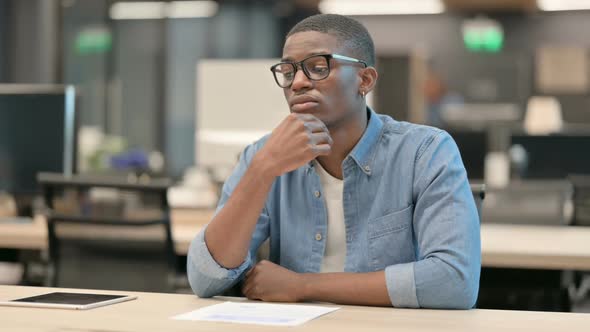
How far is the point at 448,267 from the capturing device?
194 cm

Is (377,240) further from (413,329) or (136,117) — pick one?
(136,117)

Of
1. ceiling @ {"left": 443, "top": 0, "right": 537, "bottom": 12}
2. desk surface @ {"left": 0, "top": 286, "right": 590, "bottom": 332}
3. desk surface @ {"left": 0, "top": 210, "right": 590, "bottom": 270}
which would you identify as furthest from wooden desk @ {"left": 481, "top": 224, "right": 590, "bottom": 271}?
ceiling @ {"left": 443, "top": 0, "right": 537, "bottom": 12}

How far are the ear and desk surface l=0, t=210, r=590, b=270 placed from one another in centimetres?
100

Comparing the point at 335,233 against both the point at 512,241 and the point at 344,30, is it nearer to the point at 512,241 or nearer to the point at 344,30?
the point at 344,30

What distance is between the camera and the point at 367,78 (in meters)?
2.20

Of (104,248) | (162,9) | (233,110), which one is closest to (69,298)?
(104,248)

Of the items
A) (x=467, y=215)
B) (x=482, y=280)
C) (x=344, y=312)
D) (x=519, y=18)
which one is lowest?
(x=482, y=280)

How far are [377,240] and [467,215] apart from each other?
0.70ft

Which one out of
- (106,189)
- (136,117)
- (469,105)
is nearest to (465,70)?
(469,105)

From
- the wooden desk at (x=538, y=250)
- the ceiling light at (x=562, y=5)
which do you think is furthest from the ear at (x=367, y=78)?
the ceiling light at (x=562, y=5)

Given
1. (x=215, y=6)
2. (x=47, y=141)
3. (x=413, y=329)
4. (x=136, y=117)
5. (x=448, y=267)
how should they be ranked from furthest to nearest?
1. (x=215, y=6)
2. (x=136, y=117)
3. (x=47, y=141)
4. (x=448, y=267)
5. (x=413, y=329)

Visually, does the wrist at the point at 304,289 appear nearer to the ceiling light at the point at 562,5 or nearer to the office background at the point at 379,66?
the office background at the point at 379,66

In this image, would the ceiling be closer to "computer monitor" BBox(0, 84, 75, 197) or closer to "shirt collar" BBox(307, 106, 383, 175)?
"computer monitor" BBox(0, 84, 75, 197)

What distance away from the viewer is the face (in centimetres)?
206
